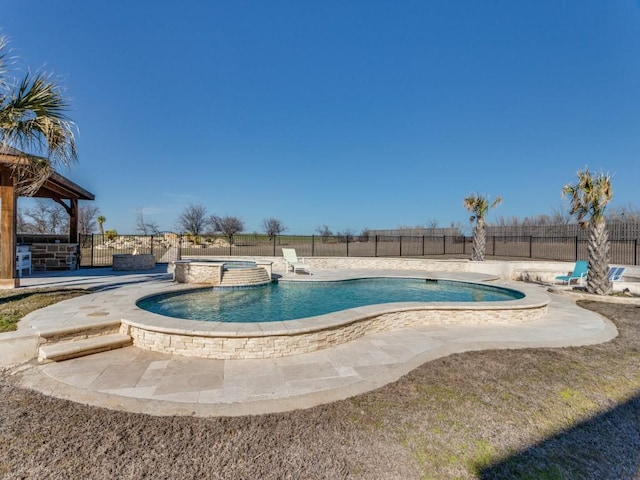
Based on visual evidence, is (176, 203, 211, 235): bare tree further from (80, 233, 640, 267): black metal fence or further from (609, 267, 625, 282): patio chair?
(609, 267, 625, 282): patio chair

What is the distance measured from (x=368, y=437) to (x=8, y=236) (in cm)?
923

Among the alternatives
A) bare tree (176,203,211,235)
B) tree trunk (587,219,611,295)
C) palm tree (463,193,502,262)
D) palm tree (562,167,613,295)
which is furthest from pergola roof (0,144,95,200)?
bare tree (176,203,211,235)

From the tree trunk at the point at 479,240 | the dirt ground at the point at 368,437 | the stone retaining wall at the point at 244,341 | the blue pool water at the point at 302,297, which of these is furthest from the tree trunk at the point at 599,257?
the stone retaining wall at the point at 244,341

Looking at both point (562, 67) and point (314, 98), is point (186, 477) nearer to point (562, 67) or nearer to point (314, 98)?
point (562, 67)

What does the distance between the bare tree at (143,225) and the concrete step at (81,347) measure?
31998 millimetres

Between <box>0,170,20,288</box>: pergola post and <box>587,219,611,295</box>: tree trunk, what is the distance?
1450cm

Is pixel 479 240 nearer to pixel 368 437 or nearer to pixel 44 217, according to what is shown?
pixel 368 437

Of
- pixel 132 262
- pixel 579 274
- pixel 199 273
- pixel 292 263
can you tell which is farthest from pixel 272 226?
pixel 579 274

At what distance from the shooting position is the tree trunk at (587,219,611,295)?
7676 mm

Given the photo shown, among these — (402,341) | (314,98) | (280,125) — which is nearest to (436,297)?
(402,341)

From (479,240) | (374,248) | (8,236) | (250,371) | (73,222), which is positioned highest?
(73,222)

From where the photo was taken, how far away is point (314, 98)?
15.6 meters

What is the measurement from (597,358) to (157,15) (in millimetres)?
12651

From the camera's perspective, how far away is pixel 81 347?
146 inches
